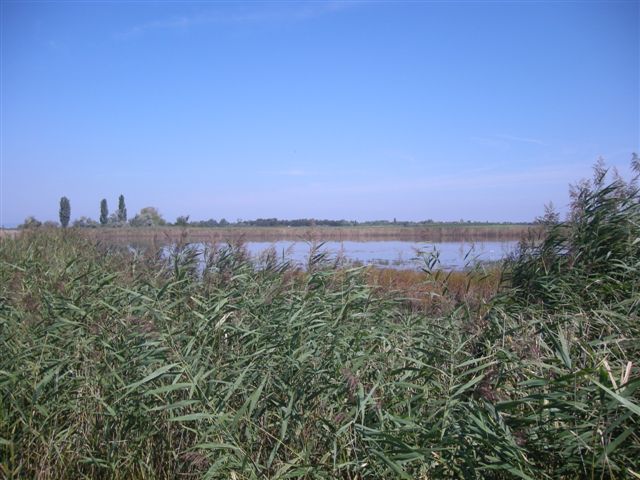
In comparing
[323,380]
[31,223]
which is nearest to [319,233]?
[323,380]

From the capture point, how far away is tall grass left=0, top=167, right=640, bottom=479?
3014mm

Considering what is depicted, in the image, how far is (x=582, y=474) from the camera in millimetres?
2914

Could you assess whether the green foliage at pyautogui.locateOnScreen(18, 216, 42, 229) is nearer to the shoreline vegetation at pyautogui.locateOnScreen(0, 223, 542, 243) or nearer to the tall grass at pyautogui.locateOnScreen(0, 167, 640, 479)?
the shoreline vegetation at pyautogui.locateOnScreen(0, 223, 542, 243)

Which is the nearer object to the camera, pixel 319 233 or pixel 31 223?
pixel 319 233

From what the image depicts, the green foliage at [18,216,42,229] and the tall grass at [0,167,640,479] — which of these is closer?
the tall grass at [0,167,640,479]

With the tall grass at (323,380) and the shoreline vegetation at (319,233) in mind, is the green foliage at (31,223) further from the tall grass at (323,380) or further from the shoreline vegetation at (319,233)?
A: the tall grass at (323,380)

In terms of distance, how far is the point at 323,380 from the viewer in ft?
13.1

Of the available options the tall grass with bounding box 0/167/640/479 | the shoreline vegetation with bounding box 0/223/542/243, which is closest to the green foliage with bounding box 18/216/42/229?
the shoreline vegetation with bounding box 0/223/542/243

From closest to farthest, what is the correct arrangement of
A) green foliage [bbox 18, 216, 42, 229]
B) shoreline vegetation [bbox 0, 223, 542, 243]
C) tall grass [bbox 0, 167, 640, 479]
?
1. tall grass [bbox 0, 167, 640, 479]
2. shoreline vegetation [bbox 0, 223, 542, 243]
3. green foliage [bbox 18, 216, 42, 229]

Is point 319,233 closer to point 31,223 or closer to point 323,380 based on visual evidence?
point 323,380

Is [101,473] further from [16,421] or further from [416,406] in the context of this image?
[416,406]

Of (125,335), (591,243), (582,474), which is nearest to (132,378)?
(125,335)

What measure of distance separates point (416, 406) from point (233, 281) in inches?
106

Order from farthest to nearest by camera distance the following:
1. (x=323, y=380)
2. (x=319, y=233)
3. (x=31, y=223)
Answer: (x=31, y=223), (x=319, y=233), (x=323, y=380)
